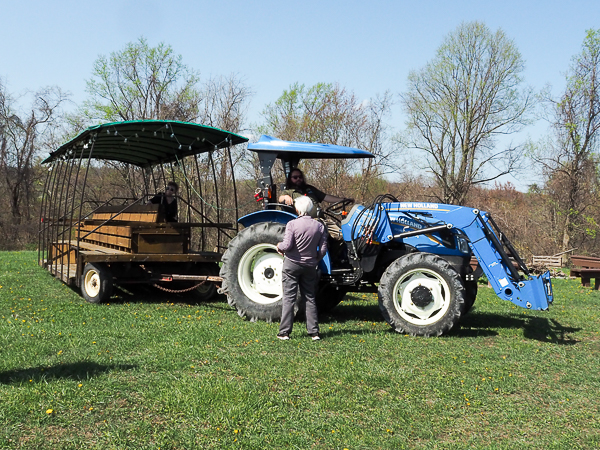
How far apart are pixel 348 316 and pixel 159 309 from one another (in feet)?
9.77

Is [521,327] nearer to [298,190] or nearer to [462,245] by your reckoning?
[462,245]

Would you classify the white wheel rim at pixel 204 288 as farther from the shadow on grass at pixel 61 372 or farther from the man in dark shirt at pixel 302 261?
the shadow on grass at pixel 61 372

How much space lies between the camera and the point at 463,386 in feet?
16.3

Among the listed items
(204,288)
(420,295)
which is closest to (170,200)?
(204,288)

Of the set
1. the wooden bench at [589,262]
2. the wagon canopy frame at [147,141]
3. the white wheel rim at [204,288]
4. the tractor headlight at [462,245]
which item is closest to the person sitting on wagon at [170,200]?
the wagon canopy frame at [147,141]

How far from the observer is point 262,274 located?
7926mm

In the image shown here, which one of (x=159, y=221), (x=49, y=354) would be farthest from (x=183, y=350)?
(x=159, y=221)

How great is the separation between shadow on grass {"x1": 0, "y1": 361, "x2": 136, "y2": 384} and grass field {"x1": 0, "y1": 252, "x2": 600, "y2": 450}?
21 mm

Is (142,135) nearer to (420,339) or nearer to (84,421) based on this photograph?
(420,339)

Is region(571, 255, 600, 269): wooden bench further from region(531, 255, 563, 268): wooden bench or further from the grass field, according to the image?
the grass field

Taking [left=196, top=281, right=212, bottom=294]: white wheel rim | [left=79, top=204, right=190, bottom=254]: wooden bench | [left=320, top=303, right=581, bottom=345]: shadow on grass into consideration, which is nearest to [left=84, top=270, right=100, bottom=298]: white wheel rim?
[left=79, top=204, right=190, bottom=254]: wooden bench

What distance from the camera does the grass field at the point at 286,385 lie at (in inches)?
152

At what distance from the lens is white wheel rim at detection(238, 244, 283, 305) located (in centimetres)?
788

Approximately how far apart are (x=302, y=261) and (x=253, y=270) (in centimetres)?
148
